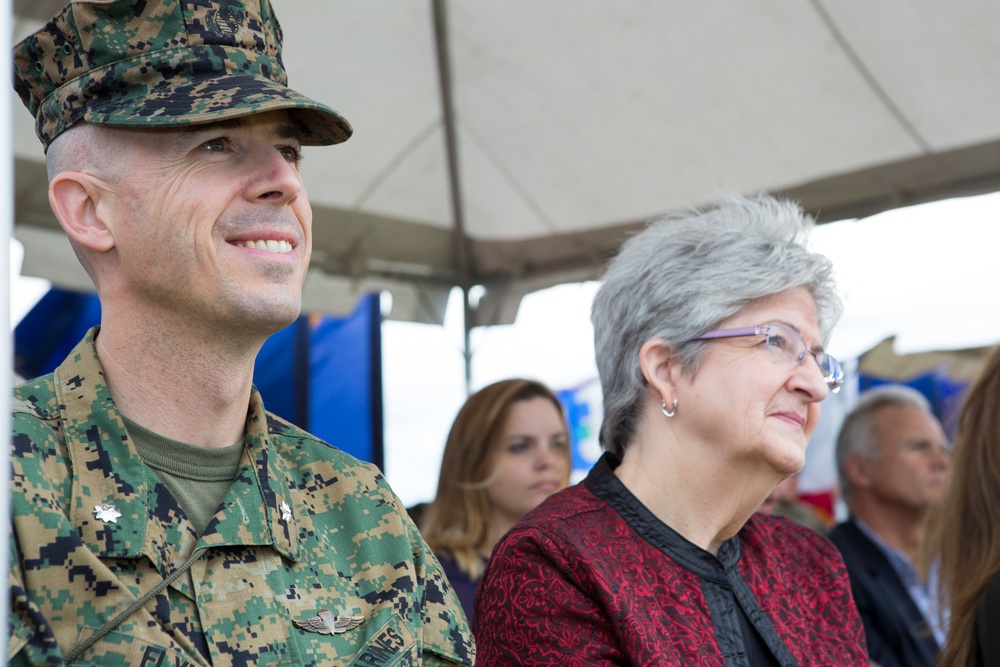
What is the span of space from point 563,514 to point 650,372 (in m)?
0.38

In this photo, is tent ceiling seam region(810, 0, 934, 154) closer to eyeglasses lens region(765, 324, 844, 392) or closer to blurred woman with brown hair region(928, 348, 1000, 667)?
blurred woman with brown hair region(928, 348, 1000, 667)

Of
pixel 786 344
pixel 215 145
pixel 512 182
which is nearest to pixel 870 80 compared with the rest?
pixel 512 182

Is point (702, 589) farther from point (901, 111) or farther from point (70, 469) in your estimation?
point (901, 111)

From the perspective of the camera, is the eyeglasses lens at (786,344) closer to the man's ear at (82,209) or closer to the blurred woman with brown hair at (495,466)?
the man's ear at (82,209)

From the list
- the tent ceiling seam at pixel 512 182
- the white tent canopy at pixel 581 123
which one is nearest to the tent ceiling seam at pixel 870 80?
the white tent canopy at pixel 581 123

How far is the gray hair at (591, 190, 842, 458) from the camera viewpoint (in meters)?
2.40

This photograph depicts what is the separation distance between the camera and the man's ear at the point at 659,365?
242 centimetres

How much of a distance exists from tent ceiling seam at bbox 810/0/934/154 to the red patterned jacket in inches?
91.6

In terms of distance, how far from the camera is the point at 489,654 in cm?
218

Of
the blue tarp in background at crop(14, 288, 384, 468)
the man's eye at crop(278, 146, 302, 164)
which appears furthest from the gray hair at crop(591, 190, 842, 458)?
the blue tarp in background at crop(14, 288, 384, 468)

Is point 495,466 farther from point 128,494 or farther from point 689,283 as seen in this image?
point 128,494

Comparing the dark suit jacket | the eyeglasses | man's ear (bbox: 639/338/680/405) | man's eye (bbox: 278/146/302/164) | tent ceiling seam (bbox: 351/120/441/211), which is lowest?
the dark suit jacket

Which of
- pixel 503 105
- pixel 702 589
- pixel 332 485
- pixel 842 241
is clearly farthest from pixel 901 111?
pixel 332 485

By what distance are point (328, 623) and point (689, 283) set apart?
1.21 metres
